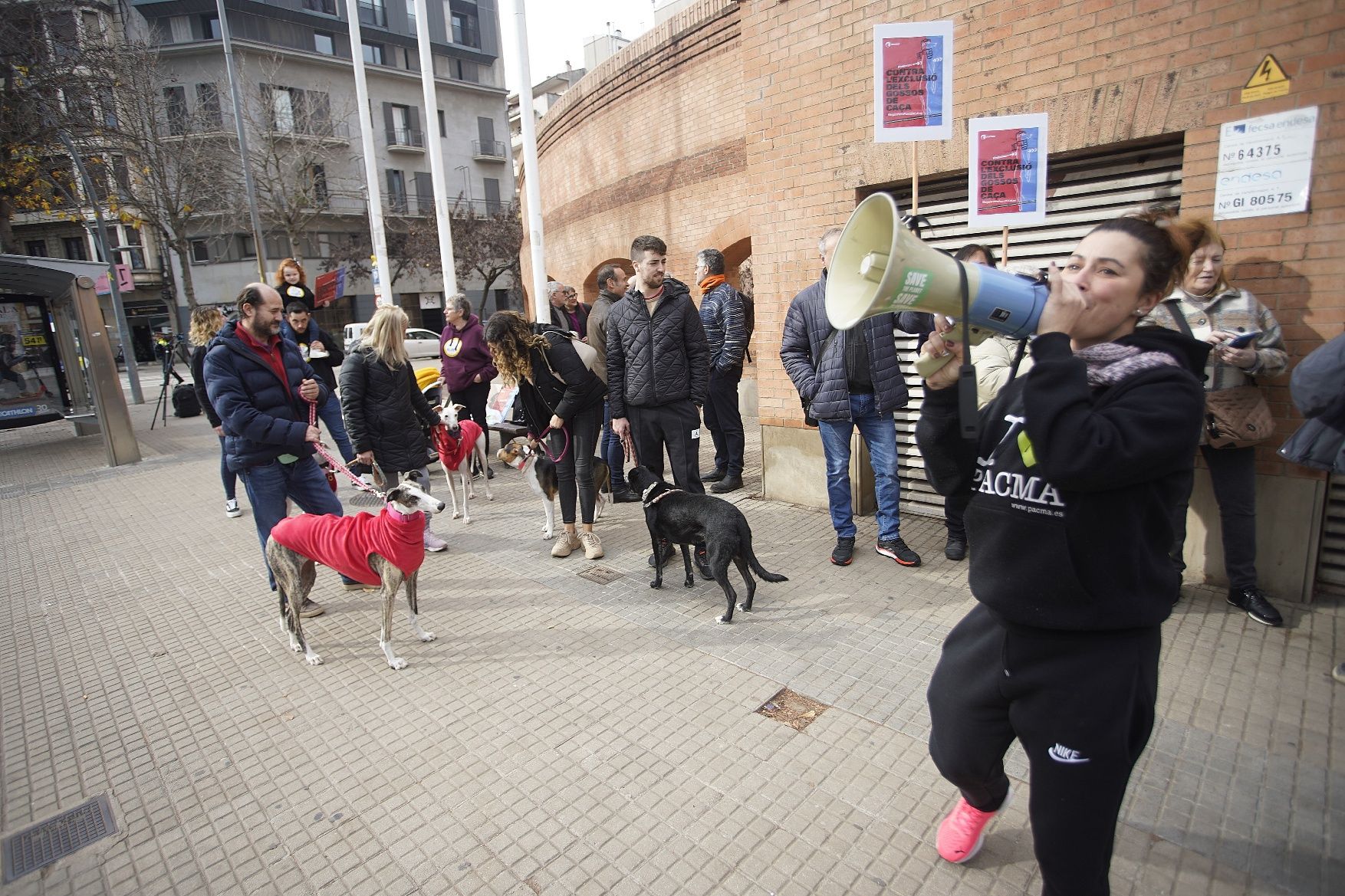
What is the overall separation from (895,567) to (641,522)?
7.78 feet

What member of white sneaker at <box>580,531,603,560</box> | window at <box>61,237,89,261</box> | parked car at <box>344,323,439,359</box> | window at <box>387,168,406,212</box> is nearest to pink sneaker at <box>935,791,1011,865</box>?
white sneaker at <box>580,531,603,560</box>

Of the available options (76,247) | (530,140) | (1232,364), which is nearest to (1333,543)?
(1232,364)

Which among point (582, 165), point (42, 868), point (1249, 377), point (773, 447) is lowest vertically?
point (42, 868)

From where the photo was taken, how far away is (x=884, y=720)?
316cm

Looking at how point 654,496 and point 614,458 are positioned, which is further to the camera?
point 614,458

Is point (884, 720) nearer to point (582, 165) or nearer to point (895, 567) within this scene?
point (895, 567)

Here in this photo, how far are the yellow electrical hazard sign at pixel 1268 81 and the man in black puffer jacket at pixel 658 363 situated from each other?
332cm

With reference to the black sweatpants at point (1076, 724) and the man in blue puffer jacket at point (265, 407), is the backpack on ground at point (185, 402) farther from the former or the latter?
the black sweatpants at point (1076, 724)

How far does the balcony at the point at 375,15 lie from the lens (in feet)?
138

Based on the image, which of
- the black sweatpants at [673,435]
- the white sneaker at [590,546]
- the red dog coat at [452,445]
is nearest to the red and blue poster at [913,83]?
the black sweatpants at [673,435]

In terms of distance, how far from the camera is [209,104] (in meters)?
32.0

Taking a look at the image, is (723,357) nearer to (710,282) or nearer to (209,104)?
(710,282)

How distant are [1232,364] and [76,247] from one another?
53.5 m

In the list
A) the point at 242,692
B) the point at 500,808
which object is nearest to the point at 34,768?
the point at 242,692
